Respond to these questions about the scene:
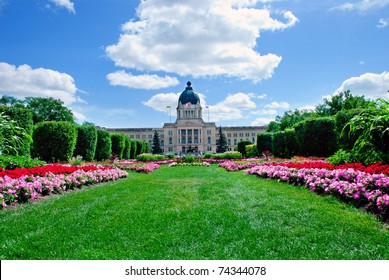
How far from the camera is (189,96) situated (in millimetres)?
108562

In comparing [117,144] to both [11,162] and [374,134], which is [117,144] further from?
[374,134]

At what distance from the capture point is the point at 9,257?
352cm

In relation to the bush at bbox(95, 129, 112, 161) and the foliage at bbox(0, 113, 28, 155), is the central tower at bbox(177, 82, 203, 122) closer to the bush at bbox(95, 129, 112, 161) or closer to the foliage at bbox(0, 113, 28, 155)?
the bush at bbox(95, 129, 112, 161)

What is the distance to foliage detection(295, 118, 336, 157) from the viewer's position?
19.3m

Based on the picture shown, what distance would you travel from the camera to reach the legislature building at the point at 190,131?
108 m

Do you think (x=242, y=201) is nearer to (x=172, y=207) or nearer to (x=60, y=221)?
(x=172, y=207)

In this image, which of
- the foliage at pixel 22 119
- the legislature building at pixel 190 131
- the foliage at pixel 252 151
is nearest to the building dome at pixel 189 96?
the legislature building at pixel 190 131

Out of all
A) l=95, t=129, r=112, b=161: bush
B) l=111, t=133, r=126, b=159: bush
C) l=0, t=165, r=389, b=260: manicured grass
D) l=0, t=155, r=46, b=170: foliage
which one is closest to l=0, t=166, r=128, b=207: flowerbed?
l=0, t=165, r=389, b=260: manicured grass

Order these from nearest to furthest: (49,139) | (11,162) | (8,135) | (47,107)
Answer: (11,162)
(8,135)
(49,139)
(47,107)

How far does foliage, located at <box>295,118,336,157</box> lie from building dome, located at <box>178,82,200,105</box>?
88955mm

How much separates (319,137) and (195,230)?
1716 centimetres

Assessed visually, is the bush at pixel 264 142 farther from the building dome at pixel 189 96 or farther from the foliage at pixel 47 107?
the building dome at pixel 189 96

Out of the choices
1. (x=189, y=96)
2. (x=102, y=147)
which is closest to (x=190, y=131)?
(x=189, y=96)

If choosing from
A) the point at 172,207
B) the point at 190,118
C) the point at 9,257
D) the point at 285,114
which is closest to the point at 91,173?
the point at 172,207
